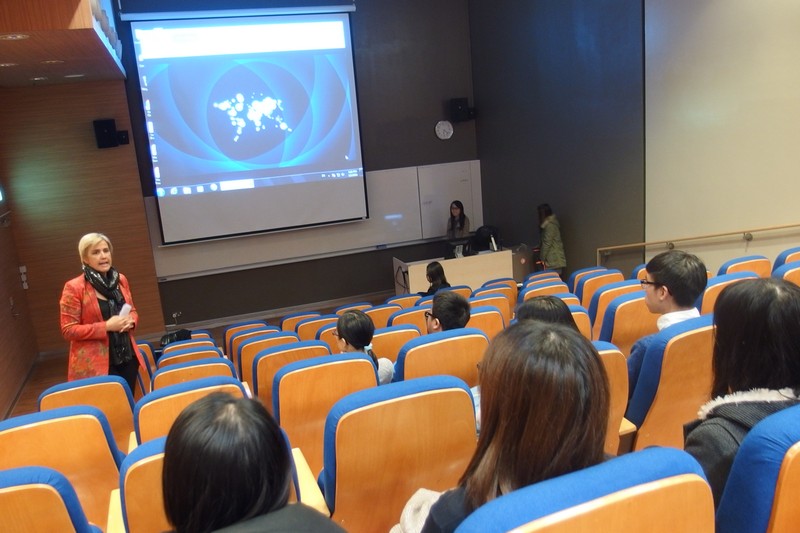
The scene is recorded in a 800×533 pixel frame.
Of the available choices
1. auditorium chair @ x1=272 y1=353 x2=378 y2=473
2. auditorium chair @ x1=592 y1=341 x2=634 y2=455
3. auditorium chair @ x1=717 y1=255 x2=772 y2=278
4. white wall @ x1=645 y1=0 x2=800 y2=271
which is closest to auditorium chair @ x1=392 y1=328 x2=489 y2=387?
auditorium chair @ x1=272 y1=353 x2=378 y2=473

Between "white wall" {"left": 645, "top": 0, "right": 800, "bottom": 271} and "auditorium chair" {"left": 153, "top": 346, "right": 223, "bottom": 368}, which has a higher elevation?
"white wall" {"left": 645, "top": 0, "right": 800, "bottom": 271}

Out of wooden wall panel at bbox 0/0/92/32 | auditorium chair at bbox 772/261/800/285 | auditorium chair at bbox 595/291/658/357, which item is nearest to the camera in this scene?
auditorium chair at bbox 595/291/658/357

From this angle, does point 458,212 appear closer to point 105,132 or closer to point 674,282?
point 105,132

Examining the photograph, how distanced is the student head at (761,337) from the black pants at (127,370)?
12.2ft

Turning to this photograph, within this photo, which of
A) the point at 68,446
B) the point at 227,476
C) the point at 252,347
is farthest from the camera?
the point at 252,347

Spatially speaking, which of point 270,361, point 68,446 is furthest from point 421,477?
point 270,361

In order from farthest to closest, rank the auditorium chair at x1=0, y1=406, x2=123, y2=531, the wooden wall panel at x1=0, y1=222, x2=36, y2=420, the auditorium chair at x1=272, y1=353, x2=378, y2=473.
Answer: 1. the wooden wall panel at x1=0, y1=222, x2=36, y2=420
2. the auditorium chair at x1=272, y1=353, x2=378, y2=473
3. the auditorium chair at x1=0, y1=406, x2=123, y2=531

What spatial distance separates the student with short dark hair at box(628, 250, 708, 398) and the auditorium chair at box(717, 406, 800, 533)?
1.50 meters

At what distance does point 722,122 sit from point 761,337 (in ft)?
17.4

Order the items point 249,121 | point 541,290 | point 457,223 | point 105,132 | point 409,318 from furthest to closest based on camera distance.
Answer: point 457,223
point 249,121
point 105,132
point 541,290
point 409,318

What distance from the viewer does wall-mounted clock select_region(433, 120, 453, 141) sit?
9.88 meters

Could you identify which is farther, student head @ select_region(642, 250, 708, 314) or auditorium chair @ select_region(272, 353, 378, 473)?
student head @ select_region(642, 250, 708, 314)

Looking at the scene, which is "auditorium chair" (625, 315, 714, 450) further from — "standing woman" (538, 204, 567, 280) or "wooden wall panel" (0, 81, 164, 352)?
"wooden wall panel" (0, 81, 164, 352)

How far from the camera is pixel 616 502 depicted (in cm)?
93
